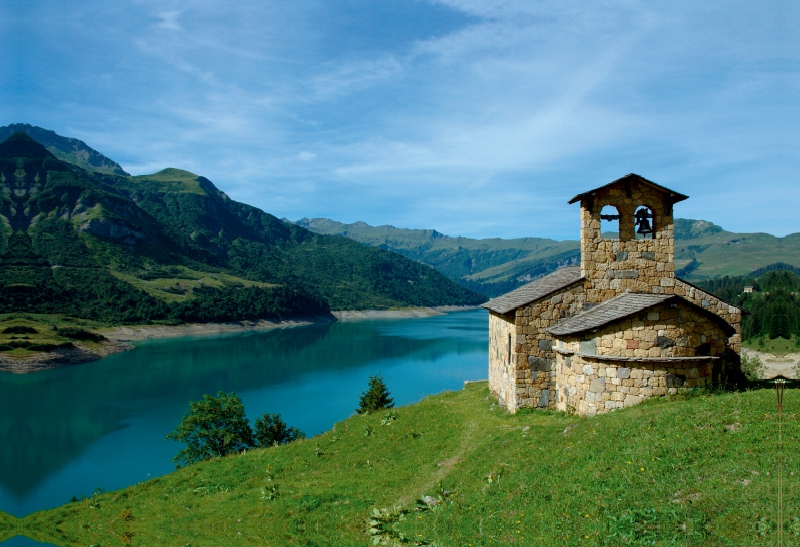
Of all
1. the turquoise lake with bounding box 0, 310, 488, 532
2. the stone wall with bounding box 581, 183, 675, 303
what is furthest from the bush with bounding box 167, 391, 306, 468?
the stone wall with bounding box 581, 183, 675, 303

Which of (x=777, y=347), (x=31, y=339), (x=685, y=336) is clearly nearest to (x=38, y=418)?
(x=31, y=339)

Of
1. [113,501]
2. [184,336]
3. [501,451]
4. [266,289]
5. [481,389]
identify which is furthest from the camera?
[266,289]

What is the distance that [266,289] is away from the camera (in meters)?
142

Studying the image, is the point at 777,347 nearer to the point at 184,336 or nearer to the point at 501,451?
the point at 501,451

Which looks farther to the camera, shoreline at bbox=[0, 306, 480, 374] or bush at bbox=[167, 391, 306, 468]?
shoreline at bbox=[0, 306, 480, 374]

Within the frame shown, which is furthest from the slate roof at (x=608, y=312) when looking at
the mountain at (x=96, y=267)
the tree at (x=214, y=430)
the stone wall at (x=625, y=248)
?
the mountain at (x=96, y=267)

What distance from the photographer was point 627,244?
15.1m

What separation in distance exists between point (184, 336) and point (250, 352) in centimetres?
2787

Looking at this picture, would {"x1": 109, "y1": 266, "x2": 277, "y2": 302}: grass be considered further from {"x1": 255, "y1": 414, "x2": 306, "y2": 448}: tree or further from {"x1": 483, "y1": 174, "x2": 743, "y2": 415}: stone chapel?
{"x1": 483, "y1": 174, "x2": 743, "y2": 415}: stone chapel

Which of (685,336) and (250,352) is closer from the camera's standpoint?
(685,336)

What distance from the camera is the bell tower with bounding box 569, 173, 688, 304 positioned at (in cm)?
1505

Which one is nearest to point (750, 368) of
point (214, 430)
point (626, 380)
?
point (626, 380)

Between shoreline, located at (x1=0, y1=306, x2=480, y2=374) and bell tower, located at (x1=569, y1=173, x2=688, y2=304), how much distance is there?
73.9 metres

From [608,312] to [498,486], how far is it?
5.89 metres
